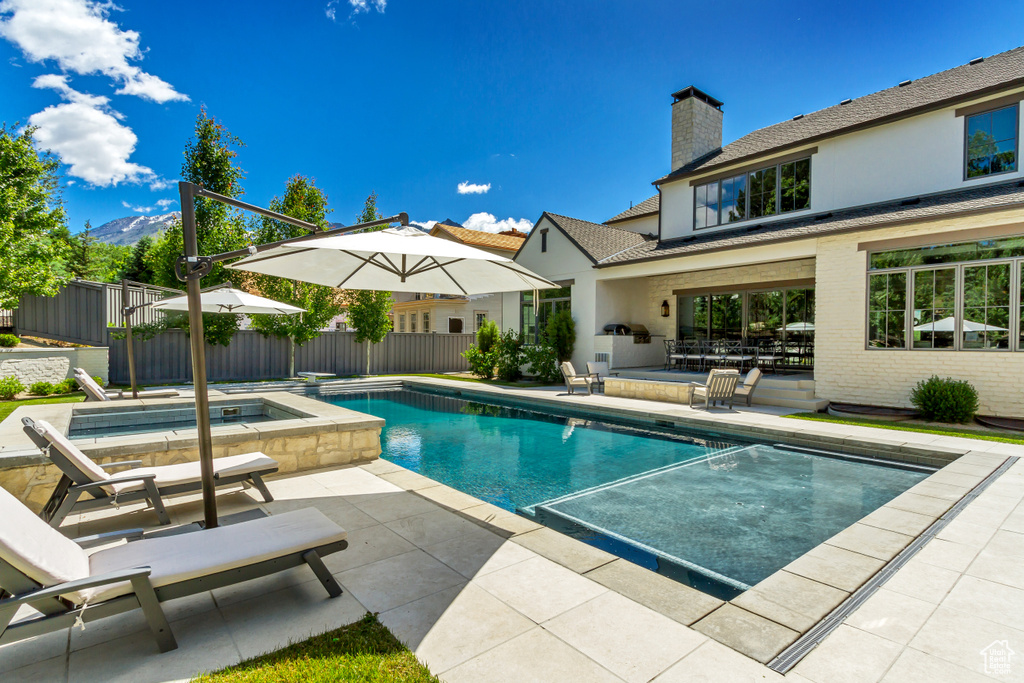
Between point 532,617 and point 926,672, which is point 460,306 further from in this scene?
point 926,672

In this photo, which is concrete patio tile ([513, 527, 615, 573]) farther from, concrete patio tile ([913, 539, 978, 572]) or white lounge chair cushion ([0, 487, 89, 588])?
white lounge chair cushion ([0, 487, 89, 588])

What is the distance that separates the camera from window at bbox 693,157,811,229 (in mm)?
13523

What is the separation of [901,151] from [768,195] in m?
3.13

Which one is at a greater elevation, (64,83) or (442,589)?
(64,83)

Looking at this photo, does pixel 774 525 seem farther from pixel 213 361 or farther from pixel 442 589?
pixel 213 361

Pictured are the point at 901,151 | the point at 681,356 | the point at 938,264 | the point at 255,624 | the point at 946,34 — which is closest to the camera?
the point at 255,624

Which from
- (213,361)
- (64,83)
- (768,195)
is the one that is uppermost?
(64,83)

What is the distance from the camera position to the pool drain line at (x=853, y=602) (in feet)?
7.79

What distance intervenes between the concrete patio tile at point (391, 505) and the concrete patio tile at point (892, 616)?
10.6ft

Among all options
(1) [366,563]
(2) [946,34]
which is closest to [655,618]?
(1) [366,563]

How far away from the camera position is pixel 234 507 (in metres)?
4.64

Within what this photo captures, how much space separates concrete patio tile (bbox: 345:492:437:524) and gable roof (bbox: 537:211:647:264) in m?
12.8

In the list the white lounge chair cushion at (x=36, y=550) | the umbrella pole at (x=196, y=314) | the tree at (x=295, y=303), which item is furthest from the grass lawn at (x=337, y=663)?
the tree at (x=295, y=303)

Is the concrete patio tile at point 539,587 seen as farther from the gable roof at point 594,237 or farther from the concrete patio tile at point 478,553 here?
the gable roof at point 594,237
